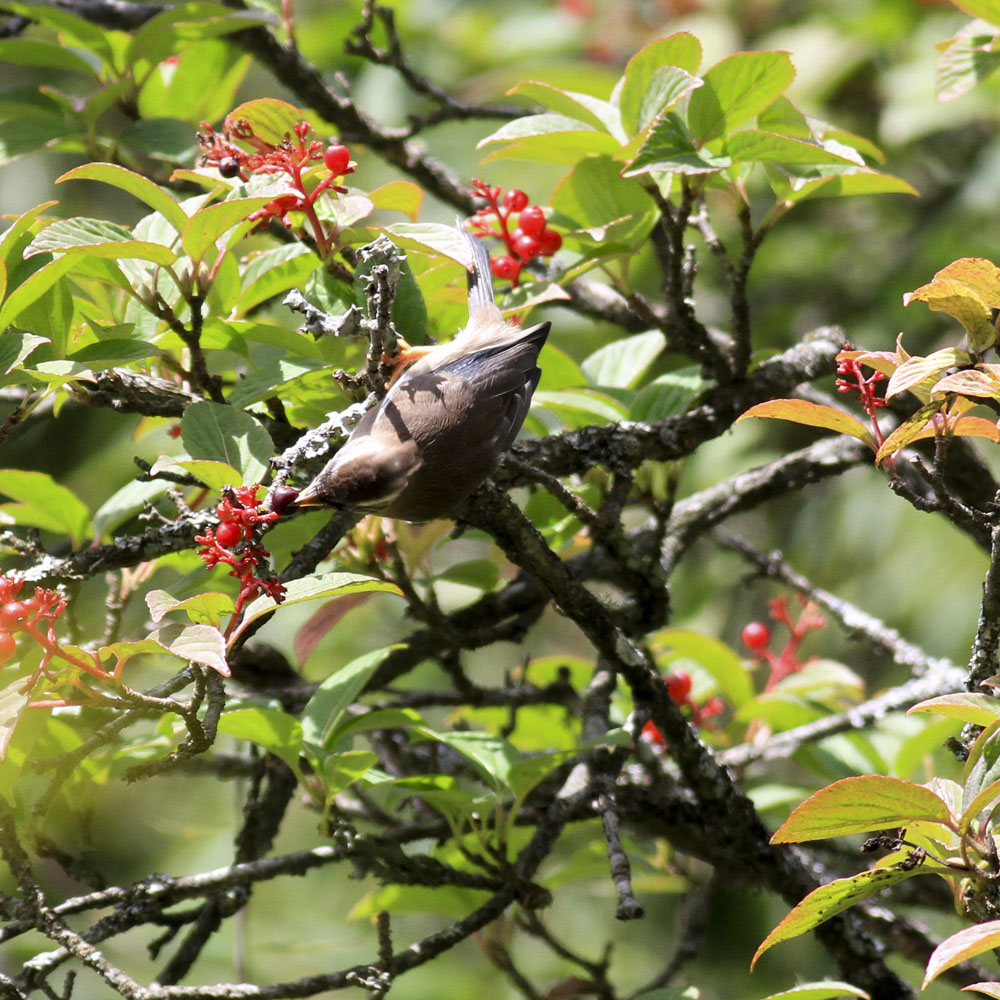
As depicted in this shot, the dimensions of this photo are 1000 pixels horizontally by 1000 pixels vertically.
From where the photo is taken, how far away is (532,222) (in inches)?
80.9

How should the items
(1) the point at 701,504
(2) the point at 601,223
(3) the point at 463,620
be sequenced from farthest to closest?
(1) the point at 701,504 → (3) the point at 463,620 → (2) the point at 601,223

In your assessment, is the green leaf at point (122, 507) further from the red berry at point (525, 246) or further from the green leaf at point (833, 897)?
the green leaf at point (833, 897)

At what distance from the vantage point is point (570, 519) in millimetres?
2238

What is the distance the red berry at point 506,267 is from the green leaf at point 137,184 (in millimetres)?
620

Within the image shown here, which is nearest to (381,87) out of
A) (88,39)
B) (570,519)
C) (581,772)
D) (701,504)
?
(88,39)

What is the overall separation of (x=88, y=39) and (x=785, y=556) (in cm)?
354

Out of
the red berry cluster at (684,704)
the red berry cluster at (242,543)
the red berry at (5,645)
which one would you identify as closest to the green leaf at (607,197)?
the red berry cluster at (242,543)

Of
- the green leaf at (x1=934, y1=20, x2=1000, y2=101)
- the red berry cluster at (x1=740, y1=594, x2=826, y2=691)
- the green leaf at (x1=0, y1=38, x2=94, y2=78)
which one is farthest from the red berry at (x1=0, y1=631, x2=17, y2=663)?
the green leaf at (x1=934, y1=20, x2=1000, y2=101)

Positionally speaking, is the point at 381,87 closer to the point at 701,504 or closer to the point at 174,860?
the point at 701,504

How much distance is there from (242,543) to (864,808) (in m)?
0.94

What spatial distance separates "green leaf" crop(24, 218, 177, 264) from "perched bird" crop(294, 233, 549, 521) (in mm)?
422

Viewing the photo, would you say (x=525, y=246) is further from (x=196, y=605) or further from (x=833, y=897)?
(x=833, y=897)

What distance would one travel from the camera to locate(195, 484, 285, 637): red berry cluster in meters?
1.46

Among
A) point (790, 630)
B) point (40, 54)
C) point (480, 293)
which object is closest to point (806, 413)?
point (480, 293)
